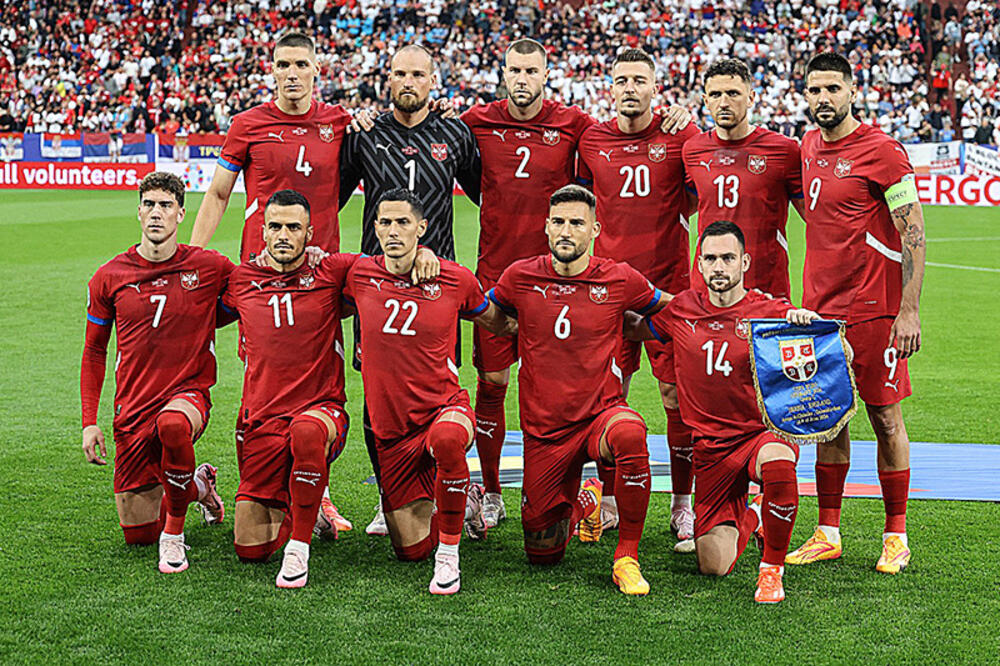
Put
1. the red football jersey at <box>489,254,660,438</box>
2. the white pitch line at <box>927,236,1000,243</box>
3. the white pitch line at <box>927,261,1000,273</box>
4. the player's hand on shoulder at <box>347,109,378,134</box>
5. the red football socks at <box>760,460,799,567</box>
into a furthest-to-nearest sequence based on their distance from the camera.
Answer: the white pitch line at <box>927,236,1000,243</box>, the white pitch line at <box>927,261,1000,273</box>, the player's hand on shoulder at <box>347,109,378,134</box>, the red football jersey at <box>489,254,660,438</box>, the red football socks at <box>760,460,799,567</box>

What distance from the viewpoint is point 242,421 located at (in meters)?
5.19

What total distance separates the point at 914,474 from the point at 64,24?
34.3m

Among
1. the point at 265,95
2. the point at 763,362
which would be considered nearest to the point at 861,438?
the point at 763,362

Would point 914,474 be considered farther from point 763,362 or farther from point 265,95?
point 265,95

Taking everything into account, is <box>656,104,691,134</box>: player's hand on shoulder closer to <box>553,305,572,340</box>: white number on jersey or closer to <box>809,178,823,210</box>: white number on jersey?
<box>809,178,823,210</box>: white number on jersey

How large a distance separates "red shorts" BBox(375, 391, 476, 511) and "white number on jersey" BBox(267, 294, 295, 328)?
68 cm

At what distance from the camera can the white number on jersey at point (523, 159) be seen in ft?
19.2

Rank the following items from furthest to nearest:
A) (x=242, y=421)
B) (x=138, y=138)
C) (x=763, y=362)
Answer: (x=138, y=138) < (x=242, y=421) < (x=763, y=362)

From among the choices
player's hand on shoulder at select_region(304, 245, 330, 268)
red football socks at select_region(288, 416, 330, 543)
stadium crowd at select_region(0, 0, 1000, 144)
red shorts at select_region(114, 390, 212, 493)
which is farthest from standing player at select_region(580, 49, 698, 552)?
stadium crowd at select_region(0, 0, 1000, 144)

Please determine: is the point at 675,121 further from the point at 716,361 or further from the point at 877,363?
the point at 877,363

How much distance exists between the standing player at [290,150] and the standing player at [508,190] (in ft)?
2.47

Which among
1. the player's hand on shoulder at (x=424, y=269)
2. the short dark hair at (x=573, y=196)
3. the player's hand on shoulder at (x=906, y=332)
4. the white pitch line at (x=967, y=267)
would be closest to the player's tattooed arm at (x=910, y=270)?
the player's hand on shoulder at (x=906, y=332)

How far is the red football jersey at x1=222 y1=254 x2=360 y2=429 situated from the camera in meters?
5.09

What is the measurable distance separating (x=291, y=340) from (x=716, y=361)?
187 cm
